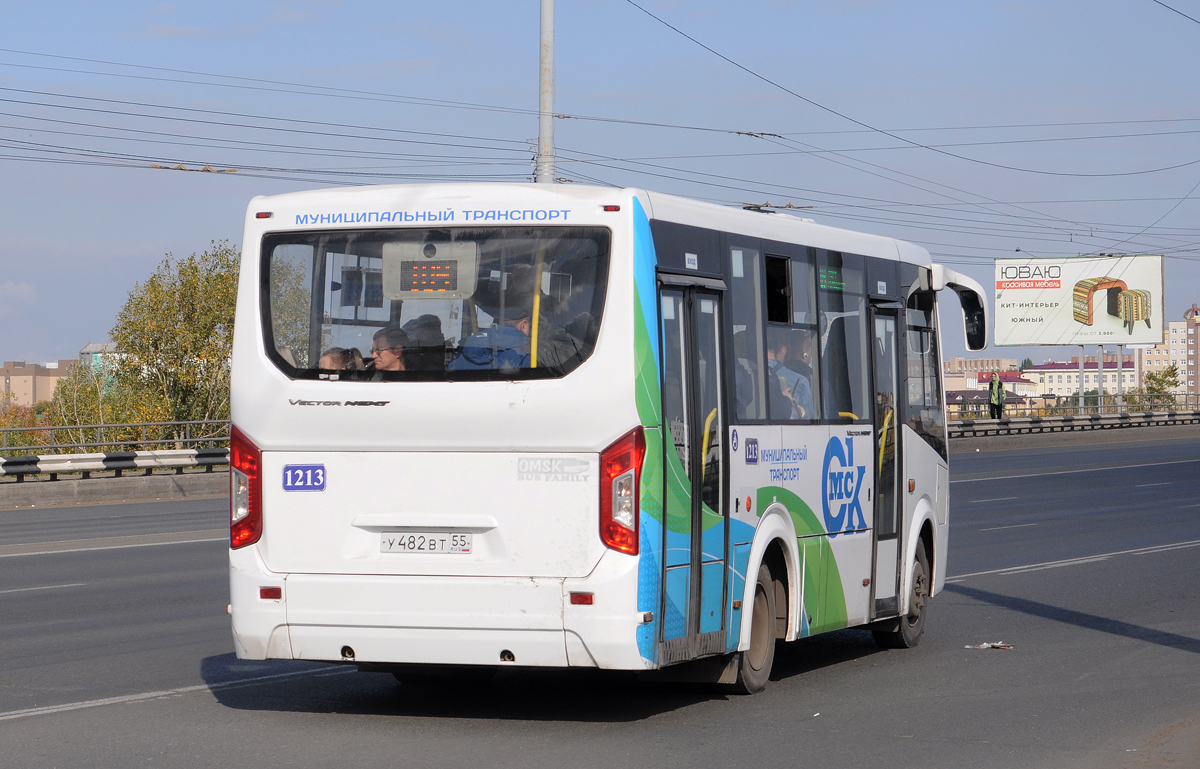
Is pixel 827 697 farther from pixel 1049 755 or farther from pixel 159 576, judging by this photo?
pixel 159 576

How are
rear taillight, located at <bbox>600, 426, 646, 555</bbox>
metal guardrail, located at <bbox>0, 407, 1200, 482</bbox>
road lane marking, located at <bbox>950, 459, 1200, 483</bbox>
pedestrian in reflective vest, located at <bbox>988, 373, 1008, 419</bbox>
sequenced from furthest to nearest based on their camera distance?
1. pedestrian in reflective vest, located at <bbox>988, 373, 1008, 419</bbox>
2. road lane marking, located at <bbox>950, 459, 1200, 483</bbox>
3. metal guardrail, located at <bbox>0, 407, 1200, 482</bbox>
4. rear taillight, located at <bbox>600, 426, 646, 555</bbox>

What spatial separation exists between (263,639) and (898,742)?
313 centimetres

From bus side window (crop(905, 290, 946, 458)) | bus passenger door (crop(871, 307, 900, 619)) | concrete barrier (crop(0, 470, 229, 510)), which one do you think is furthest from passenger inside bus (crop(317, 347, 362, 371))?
concrete barrier (crop(0, 470, 229, 510))

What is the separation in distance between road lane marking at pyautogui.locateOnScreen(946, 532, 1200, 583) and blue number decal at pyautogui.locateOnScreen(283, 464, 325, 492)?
929cm

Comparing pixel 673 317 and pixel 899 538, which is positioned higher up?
pixel 673 317

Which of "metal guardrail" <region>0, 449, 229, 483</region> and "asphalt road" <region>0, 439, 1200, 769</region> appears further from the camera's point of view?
"metal guardrail" <region>0, 449, 229, 483</region>

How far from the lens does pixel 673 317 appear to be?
7.75 metres

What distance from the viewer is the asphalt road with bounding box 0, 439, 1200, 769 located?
7078 millimetres

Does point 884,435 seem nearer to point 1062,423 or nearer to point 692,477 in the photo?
point 692,477

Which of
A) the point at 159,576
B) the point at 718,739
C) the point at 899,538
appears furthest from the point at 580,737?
the point at 159,576

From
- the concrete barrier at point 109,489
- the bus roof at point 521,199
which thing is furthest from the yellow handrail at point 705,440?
the concrete barrier at point 109,489

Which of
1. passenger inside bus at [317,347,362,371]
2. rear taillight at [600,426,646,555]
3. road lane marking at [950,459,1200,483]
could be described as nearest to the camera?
rear taillight at [600,426,646,555]

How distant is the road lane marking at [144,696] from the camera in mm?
8009

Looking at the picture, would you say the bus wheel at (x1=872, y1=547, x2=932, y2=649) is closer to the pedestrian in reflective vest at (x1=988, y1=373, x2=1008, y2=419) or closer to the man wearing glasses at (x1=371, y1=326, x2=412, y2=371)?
the man wearing glasses at (x1=371, y1=326, x2=412, y2=371)
